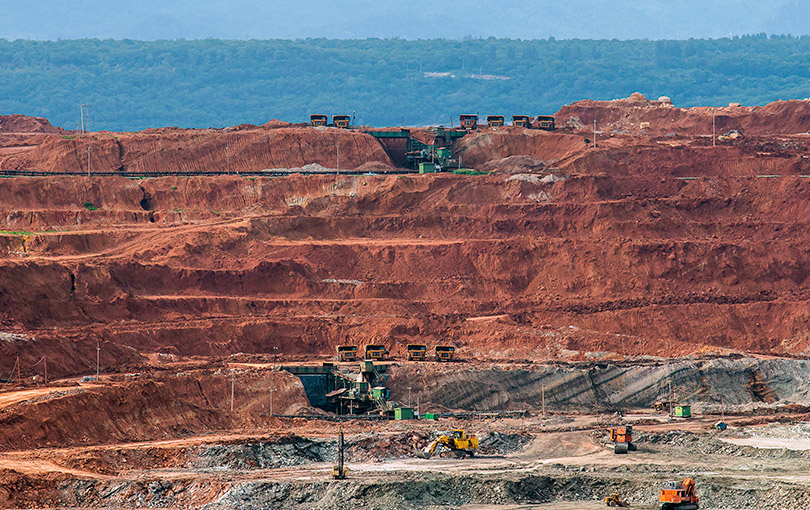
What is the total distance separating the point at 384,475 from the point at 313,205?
233 ft

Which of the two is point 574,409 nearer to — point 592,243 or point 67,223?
point 592,243

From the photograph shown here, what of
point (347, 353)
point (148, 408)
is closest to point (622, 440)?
point (148, 408)

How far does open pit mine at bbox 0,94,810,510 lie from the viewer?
269ft

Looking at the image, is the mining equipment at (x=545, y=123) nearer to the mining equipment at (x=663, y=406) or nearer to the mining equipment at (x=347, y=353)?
the mining equipment at (x=347, y=353)

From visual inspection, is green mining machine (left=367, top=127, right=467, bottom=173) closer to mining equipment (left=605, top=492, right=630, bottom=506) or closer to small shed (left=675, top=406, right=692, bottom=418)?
small shed (left=675, top=406, right=692, bottom=418)

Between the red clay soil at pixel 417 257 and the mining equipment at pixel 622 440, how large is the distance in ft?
95.4

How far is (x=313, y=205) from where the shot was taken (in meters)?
150

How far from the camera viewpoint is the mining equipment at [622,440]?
91.0 metres

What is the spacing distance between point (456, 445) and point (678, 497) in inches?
670

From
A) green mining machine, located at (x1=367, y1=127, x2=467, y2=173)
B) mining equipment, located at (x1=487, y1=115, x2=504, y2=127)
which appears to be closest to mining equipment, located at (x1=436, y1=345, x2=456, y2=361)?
green mining machine, located at (x1=367, y1=127, x2=467, y2=173)

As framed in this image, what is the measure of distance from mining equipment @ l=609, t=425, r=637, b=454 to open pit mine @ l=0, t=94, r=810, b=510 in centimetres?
26

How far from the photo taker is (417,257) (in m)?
137

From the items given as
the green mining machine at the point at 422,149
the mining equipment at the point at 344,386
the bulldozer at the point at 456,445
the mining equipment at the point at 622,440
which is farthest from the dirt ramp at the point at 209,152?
the bulldozer at the point at 456,445

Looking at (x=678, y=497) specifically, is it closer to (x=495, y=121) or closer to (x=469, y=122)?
(x=495, y=121)
